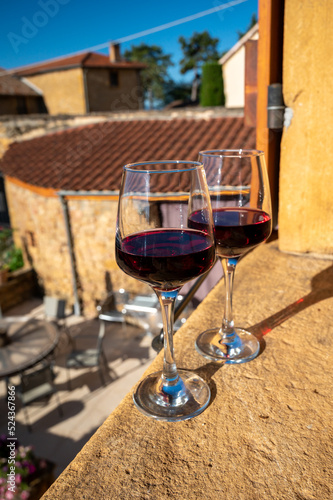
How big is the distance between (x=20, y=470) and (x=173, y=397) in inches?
171

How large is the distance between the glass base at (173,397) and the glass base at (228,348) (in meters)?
0.11

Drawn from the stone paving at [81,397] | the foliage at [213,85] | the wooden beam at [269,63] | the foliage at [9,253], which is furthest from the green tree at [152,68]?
the wooden beam at [269,63]

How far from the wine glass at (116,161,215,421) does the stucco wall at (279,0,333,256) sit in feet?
3.30

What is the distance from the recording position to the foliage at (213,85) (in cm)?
1761

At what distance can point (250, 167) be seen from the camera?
968 millimetres

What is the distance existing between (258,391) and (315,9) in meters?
1.43

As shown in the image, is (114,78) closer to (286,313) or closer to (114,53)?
(114,53)

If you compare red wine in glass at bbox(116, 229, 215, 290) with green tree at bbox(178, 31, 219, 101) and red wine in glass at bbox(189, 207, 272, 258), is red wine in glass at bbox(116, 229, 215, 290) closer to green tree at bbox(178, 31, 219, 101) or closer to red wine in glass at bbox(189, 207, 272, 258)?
red wine in glass at bbox(189, 207, 272, 258)

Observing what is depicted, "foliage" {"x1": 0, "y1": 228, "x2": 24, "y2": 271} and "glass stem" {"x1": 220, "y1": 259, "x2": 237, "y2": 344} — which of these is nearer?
"glass stem" {"x1": 220, "y1": 259, "x2": 237, "y2": 344}

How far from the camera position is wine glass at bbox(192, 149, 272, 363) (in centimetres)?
92

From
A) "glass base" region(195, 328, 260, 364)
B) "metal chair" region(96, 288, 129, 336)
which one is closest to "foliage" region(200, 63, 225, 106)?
"metal chair" region(96, 288, 129, 336)

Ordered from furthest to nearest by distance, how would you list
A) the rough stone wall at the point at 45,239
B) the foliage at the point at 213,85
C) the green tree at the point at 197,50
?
the green tree at the point at 197,50 → the foliage at the point at 213,85 → the rough stone wall at the point at 45,239

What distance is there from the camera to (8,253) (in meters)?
11.8

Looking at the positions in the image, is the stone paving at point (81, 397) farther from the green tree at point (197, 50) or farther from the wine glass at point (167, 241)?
the green tree at point (197, 50)
